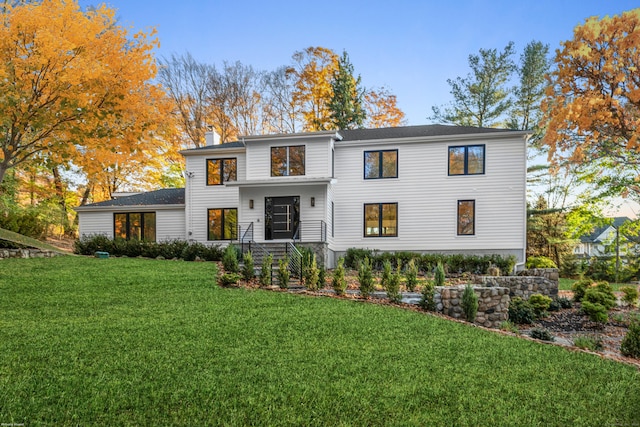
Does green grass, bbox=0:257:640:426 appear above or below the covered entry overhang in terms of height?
below

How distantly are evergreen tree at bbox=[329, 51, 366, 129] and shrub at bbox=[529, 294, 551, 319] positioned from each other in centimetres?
1874

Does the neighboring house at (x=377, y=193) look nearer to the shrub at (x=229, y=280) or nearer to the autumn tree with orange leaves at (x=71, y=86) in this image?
the shrub at (x=229, y=280)

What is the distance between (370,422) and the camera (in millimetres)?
3682

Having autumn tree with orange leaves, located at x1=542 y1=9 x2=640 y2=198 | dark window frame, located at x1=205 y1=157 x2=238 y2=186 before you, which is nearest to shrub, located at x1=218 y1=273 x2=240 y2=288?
autumn tree with orange leaves, located at x1=542 y1=9 x2=640 y2=198

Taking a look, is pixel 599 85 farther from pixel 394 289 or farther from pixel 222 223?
pixel 222 223

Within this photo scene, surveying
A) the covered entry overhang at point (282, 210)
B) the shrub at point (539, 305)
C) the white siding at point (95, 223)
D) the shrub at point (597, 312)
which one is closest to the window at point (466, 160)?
the covered entry overhang at point (282, 210)

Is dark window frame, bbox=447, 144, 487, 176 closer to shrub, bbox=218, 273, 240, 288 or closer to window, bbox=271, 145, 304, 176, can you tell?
window, bbox=271, 145, 304, 176

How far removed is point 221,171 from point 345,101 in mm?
11441

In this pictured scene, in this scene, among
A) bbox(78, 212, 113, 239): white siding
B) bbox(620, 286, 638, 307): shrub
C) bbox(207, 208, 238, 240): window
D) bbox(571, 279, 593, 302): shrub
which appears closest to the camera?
bbox(620, 286, 638, 307): shrub

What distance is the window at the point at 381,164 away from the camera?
18.1 metres

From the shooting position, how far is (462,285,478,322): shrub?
860 cm

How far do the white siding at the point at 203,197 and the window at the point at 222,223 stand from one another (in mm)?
173

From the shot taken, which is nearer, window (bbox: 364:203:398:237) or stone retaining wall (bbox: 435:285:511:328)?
stone retaining wall (bbox: 435:285:511:328)

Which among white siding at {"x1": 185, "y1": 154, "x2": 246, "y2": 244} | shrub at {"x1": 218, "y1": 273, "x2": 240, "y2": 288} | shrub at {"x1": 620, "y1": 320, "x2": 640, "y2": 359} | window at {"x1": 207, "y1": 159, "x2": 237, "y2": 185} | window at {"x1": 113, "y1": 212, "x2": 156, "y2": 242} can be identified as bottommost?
shrub at {"x1": 620, "y1": 320, "x2": 640, "y2": 359}
